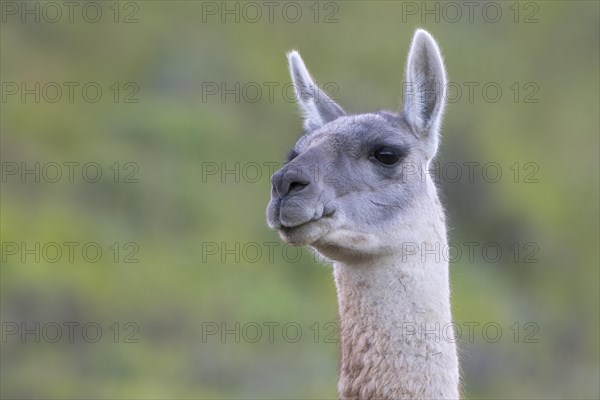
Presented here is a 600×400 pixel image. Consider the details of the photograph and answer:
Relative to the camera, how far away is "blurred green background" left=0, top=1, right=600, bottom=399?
2047 cm

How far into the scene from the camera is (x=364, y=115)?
24.3 ft

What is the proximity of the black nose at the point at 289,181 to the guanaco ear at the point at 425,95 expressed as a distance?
3.09 feet

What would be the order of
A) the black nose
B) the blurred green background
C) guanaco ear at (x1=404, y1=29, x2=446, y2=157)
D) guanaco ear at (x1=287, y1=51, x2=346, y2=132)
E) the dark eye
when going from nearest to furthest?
the black nose
the dark eye
guanaco ear at (x1=404, y1=29, x2=446, y2=157)
guanaco ear at (x1=287, y1=51, x2=346, y2=132)
the blurred green background

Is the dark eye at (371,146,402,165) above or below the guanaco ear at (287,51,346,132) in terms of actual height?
below

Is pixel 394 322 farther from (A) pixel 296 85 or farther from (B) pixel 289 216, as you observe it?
(A) pixel 296 85

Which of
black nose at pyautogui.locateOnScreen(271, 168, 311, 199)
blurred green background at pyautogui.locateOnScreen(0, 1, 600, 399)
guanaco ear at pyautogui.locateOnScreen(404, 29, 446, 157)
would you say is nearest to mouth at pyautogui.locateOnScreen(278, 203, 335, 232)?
black nose at pyautogui.locateOnScreen(271, 168, 311, 199)

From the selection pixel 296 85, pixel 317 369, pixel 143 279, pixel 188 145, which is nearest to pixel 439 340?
pixel 296 85

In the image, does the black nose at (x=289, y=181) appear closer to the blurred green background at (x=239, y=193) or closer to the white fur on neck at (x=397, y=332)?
the white fur on neck at (x=397, y=332)

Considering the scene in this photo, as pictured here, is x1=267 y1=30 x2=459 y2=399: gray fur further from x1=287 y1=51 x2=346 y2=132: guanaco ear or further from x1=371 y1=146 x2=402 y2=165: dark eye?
x1=287 y1=51 x2=346 y2=132: guanaco ear

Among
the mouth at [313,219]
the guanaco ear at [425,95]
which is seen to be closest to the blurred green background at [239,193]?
the guanaco ear at [425,95]

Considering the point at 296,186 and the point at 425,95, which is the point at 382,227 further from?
the point at 425,95

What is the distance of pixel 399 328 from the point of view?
A: 679 centimetres

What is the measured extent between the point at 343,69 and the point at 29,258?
29.5ft

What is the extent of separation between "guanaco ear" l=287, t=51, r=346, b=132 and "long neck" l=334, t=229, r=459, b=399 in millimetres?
1164
